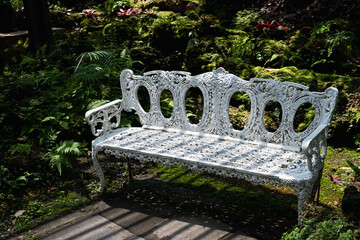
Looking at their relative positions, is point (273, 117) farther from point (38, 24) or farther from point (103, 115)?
point (38, 24)

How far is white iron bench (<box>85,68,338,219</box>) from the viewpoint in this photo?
3.60m

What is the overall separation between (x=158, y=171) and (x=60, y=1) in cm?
780

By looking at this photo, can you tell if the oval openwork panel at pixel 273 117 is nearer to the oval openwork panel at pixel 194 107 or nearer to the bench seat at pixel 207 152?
the oval openwork panel at pixel 194 107

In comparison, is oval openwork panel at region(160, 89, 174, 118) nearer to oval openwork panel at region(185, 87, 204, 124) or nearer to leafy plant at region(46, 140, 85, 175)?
oval openwork panel at region(185, 87, 204, 124)

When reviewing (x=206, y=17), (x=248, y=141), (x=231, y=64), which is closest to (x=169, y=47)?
(x=206, y=17)

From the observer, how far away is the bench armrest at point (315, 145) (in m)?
3.30

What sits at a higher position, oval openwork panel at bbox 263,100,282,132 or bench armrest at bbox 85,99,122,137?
bench armrest at bbox 85,99,122,137

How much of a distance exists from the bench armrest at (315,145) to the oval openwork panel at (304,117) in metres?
1.69

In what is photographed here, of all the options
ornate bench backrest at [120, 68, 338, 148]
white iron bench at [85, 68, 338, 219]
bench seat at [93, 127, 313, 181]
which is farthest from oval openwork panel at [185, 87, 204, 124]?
bench seat at [93, 127, 313, 181]

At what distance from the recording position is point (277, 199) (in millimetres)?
4367

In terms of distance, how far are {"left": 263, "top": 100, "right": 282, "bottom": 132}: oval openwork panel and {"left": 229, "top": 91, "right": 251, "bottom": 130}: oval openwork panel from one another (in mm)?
306

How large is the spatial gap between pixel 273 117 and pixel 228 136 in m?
1.70

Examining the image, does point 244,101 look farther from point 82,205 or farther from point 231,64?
point 82,205

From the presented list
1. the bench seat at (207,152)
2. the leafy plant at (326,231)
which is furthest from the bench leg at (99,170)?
the leafy plant at (326,231)
